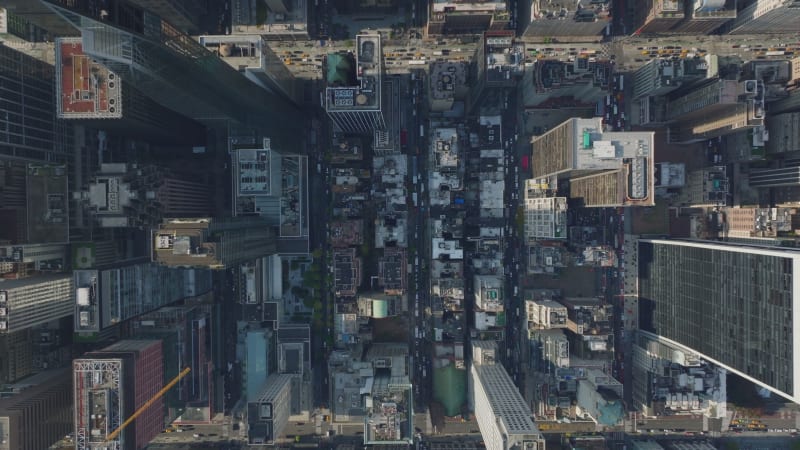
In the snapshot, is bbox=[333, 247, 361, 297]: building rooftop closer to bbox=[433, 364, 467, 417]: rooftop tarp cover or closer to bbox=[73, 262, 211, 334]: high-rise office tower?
bbox=[433, 364, 467, 417]: rooftop tarp cover

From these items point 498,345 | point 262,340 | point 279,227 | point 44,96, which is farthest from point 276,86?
point 498,345

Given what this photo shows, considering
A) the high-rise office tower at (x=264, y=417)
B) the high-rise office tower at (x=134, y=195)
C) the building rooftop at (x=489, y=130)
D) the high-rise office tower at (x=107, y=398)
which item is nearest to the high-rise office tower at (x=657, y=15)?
the building rooftop at (x=489, y=130)

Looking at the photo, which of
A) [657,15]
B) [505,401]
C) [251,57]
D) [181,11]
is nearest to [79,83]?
[181,11]

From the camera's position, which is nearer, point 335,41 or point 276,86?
point 276,86

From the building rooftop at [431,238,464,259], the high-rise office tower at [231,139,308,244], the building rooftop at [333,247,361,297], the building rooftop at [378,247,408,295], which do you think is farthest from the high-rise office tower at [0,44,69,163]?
the building rooftop at [431,238,464,259]

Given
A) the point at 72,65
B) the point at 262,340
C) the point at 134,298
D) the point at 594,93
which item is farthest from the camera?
the point at 262,340

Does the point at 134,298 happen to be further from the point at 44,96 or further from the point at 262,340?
the point at 44,96

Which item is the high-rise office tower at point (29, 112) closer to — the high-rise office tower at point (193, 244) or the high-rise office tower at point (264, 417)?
the high-rise office tower at point (193, 244)
